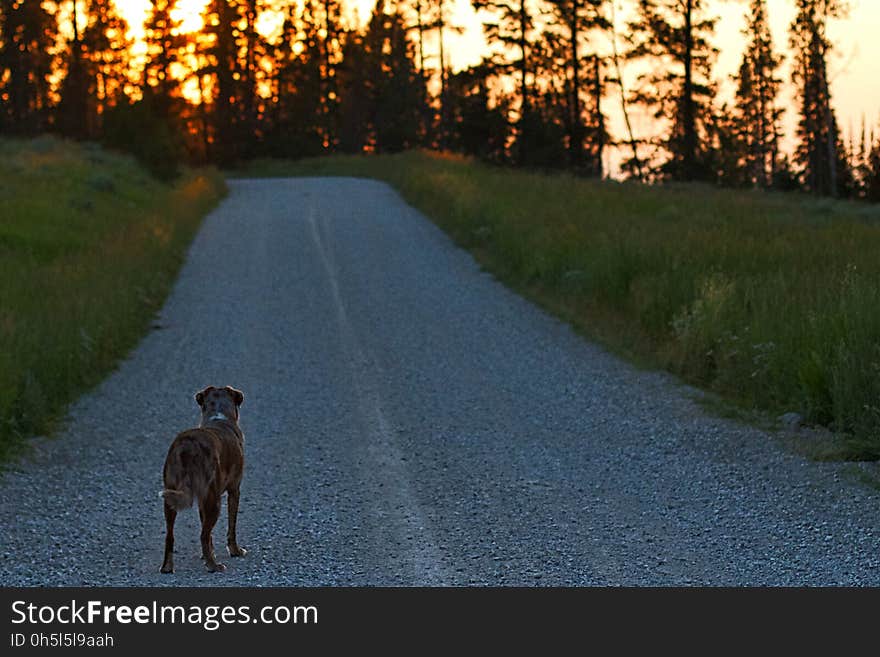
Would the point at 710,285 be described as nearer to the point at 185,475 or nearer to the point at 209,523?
the point at 209,523

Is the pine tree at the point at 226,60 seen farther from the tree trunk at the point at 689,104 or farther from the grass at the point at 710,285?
the grass at the point at 710,285

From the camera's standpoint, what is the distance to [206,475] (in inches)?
252

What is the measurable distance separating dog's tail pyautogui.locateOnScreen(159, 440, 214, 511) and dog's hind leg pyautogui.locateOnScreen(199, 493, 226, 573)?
123 millimetres

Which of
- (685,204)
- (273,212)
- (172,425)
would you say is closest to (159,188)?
(273,212)

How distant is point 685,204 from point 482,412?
68.4ft

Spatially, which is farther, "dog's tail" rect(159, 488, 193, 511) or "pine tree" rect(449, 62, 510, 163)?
"pine tree" rect(449, 62, 510, 163)

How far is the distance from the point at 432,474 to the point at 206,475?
316cm

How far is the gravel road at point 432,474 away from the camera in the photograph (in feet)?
22.7

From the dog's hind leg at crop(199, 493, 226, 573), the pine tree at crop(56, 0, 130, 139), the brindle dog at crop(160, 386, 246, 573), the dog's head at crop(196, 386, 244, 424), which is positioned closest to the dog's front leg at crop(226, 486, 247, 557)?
the brindle dog at crop(160, 386, 246, 573)

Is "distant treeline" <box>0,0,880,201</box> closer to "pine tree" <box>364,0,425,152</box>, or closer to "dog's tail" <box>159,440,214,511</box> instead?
"pine tree" <box>364,0,425,152</box>

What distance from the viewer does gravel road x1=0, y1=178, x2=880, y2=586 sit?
22.7 feet

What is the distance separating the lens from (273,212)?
117ft

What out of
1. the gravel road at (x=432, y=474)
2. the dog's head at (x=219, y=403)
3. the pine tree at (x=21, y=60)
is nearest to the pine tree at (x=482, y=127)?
the pine tree at (x=21, y=60)

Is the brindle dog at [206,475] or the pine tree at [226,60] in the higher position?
the pine tree at [226,60]
